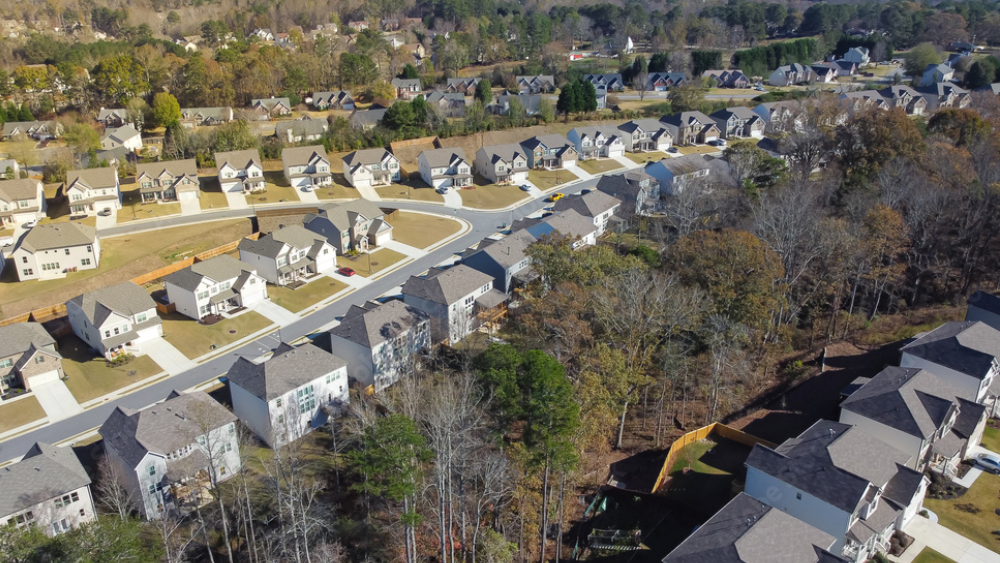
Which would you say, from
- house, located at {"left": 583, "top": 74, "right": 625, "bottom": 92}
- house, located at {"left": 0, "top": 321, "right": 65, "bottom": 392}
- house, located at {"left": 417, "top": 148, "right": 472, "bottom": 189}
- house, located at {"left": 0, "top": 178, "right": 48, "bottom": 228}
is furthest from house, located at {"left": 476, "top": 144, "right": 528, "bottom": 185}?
house, located at {"left": 0, "top": 321, "right": 65, "bottom": 392}

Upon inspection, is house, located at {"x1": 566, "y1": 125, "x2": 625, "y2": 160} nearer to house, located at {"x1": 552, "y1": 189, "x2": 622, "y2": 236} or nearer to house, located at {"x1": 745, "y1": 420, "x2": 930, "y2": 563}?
house, located at {"x1": 552, "y1": 189, "x2": 622, "y2": 236}

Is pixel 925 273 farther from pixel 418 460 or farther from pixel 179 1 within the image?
pixel 179 1

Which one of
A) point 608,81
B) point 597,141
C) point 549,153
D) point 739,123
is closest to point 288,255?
point 549,153

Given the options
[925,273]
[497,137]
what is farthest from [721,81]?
[925,273]

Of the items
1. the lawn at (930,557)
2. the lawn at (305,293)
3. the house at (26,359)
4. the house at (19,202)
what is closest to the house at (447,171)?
the lawn at (305,293)

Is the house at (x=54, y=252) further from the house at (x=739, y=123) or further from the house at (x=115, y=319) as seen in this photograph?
the house at (x=739, y=123)

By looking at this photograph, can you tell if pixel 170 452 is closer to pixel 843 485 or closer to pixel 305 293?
pixel 305 293
